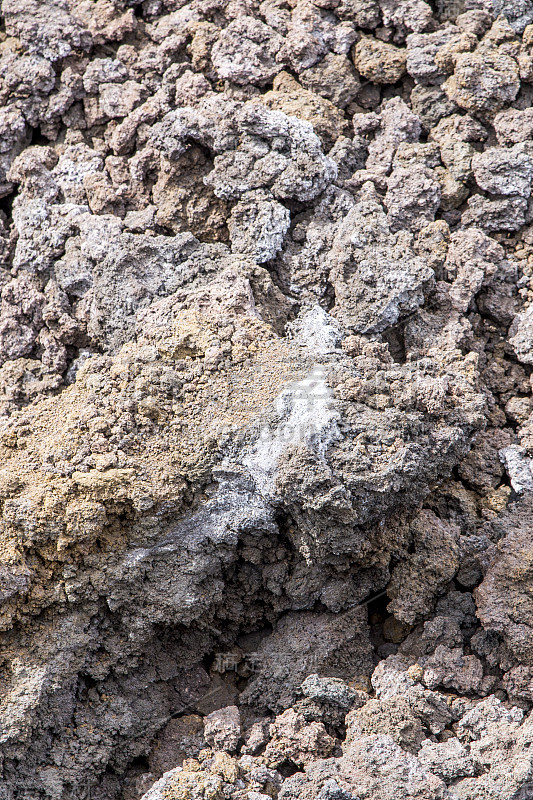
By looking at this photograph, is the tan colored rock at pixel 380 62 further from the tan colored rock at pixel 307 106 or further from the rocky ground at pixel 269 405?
the tan colored rock at pixel 307 106

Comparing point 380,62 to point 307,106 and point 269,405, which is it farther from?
point 269,405

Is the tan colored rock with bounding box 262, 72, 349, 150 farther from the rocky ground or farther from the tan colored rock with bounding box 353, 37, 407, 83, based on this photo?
the tan colored rock with bounding box 353, 37, 407, 83

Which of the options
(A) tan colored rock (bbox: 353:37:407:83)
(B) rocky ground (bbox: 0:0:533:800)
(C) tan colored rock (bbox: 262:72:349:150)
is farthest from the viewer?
(A) tan colored rock (bbox: 353:37:407:83)

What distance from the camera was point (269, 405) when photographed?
246 centimetres

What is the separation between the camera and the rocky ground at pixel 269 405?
7.91 feet

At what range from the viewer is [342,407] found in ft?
7.95

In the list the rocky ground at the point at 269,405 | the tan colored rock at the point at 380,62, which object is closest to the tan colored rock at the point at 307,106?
the rocky ground at the point at 269,405

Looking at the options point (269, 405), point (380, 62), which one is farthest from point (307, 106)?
point (269, 405)

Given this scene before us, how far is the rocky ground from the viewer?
7.91 ft

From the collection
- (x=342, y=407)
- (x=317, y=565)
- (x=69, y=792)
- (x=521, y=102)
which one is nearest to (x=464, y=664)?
(x=317, y=565)

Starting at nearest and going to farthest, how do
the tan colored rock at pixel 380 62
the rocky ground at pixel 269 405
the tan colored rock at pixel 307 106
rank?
the rocky ground at pixel 269 405 < the tan colored rock at pixel 307 106 < the tan colored rock at pixel 380 62

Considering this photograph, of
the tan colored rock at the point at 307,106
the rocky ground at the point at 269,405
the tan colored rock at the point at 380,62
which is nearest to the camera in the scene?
the rocky ground at the point at 269,405

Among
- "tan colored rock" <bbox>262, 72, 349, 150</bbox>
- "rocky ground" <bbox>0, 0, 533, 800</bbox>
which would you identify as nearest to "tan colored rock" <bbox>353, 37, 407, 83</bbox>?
"rocky ground" <bbox>0, 0, 533, 800</bbox>

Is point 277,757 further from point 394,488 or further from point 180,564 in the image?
point 394,488
